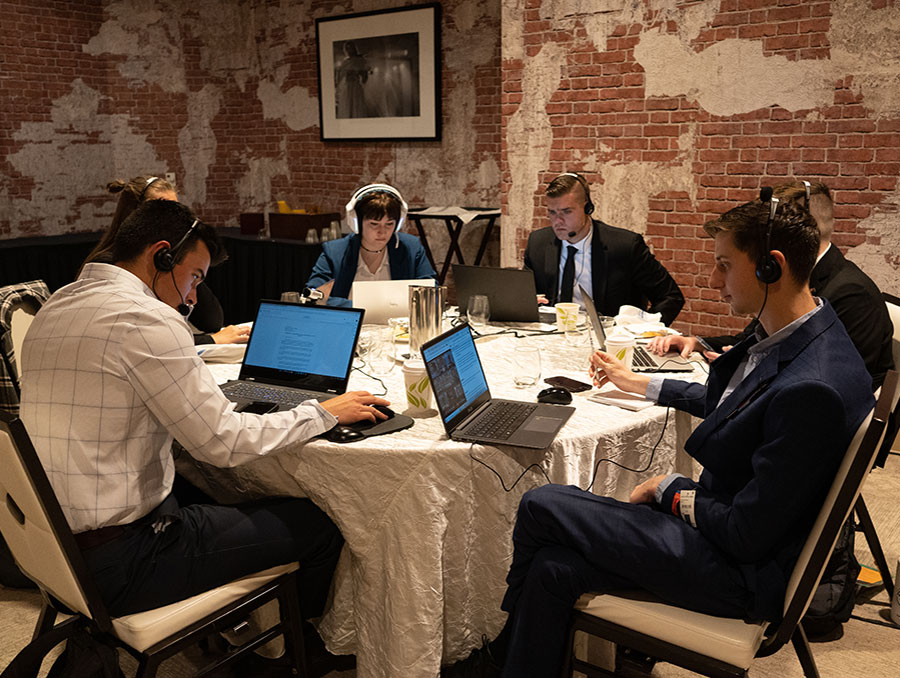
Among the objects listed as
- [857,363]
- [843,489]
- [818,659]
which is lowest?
[818,659]

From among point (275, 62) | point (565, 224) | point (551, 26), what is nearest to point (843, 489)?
point (565, 224)

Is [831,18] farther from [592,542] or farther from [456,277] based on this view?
[592,542]

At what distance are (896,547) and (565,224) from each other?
2.02 m

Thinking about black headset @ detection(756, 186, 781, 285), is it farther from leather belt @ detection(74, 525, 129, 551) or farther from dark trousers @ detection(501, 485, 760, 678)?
leather belt @ detection(74, 525, 129, 551)

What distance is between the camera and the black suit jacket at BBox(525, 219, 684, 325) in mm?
4012

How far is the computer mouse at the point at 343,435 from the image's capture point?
6.81 ft

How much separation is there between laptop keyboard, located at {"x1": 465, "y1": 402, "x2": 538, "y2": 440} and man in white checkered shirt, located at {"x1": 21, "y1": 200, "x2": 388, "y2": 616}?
1.45 feet

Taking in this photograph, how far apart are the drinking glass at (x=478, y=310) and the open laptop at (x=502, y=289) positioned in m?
0.09

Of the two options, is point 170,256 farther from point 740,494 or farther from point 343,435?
point 740,494

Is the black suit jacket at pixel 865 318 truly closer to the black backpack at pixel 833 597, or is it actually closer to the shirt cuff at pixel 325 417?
the black backpack at pixel 833 597

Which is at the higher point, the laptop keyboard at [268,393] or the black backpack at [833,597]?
the laptop keyboard at [268,393]

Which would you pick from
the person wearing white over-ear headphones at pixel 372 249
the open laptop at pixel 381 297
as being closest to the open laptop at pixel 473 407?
the open laptop at pixel 381 297

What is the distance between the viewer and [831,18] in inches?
171

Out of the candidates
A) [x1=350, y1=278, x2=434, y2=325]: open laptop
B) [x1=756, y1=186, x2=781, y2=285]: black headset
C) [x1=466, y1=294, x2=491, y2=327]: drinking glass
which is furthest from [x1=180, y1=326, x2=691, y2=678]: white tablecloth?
[x1=350, y1=278, x2=434, y2=325]: open laptop
